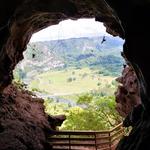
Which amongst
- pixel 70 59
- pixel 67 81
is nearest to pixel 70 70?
pixel 67 81

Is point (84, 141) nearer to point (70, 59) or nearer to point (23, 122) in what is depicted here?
point (23, 122)

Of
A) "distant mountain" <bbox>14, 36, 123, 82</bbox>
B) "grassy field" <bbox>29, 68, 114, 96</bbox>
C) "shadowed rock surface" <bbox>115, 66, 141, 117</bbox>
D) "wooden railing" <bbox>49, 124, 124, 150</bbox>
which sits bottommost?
"wooden railing" <bbox>49, 124, 124, 150</bbox>

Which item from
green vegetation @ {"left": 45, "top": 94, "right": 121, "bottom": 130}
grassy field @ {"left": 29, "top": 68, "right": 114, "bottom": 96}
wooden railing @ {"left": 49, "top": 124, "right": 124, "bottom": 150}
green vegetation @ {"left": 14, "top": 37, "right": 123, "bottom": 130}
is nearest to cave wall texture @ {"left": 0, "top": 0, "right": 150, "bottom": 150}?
wooden railing @ {"left": 49, "top": 124, "right": 124, "bottom": 150}

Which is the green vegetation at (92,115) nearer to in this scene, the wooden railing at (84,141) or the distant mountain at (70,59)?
the wooden railing at (84,141)

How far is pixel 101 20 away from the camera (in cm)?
1619

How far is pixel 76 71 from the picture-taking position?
213ft

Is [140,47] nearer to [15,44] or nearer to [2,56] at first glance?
[2,56]

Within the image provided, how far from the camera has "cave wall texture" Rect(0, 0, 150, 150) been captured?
33.4ft

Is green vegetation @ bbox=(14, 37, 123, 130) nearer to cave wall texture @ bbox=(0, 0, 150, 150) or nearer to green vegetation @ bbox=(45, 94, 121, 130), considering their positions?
green vegetation @ bbox=(45, 94, 121, 130)

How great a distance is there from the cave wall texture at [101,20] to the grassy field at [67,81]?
4223cm

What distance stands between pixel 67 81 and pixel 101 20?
5101 centimetres

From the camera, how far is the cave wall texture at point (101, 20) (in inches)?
401

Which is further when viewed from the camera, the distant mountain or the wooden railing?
the distant mountain

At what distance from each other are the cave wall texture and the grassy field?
42.2m
